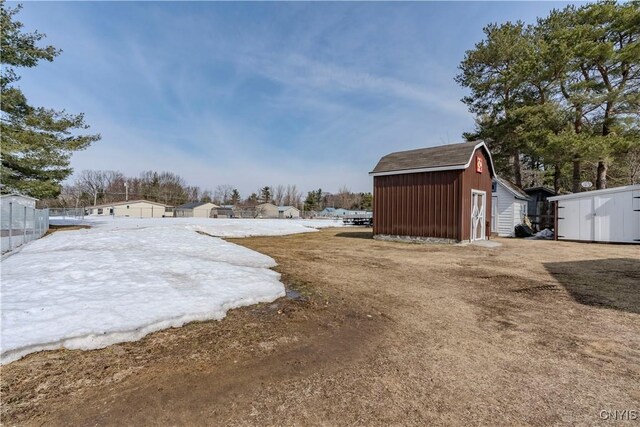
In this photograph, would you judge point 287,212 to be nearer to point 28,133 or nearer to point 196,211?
point 196,211

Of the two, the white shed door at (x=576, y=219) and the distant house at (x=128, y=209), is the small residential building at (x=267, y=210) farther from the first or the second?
the white shed door at (x=576, y=219)

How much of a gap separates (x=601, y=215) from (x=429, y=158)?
25.5 ft

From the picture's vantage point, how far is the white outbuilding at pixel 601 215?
1199 cm

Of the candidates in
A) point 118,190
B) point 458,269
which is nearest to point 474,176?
point 458,269

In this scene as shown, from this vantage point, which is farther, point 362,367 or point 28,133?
point 28,133

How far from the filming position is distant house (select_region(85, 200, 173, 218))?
54.5m

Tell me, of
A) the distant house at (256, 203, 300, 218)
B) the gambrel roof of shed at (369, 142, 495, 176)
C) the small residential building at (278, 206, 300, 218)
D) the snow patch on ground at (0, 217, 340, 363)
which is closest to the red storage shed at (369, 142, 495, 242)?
the gambrel roof of shed at (369, 142, 495, 176)

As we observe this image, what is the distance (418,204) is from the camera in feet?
42.2

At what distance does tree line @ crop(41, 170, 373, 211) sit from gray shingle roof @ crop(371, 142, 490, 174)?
182ft

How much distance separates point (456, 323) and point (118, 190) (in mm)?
85318

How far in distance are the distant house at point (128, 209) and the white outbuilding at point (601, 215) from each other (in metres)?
60.3

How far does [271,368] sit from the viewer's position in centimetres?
264

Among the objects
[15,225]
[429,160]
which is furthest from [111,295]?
[429,160]

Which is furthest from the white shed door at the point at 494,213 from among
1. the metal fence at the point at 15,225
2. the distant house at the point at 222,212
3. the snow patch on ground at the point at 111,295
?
the distant house at the point at 222,212
